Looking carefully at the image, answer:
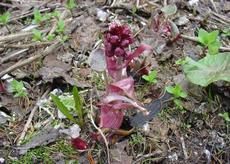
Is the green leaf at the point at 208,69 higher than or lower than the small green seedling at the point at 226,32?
higher

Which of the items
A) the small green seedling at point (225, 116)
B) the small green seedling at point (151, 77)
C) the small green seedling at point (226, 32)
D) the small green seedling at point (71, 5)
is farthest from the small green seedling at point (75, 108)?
the small green seedling at point (226, 32)

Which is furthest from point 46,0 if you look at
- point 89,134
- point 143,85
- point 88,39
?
point 89,134

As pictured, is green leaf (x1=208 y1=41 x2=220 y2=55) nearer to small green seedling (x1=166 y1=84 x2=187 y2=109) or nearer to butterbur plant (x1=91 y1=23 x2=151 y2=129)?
small green seedling (x1=166 y1=84 x2=187 y2=109)

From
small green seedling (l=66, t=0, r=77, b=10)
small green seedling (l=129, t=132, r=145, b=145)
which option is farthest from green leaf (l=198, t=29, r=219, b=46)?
small green seedling (l=66, t=0, r=77, b=10)

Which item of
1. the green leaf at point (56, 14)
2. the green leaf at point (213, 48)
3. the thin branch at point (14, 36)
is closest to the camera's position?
the green leaf at point (213, 48)

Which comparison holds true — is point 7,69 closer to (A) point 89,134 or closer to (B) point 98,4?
(A) point 89,134

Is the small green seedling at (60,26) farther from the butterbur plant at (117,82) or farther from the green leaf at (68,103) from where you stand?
the butterbur plant at (117,82)
